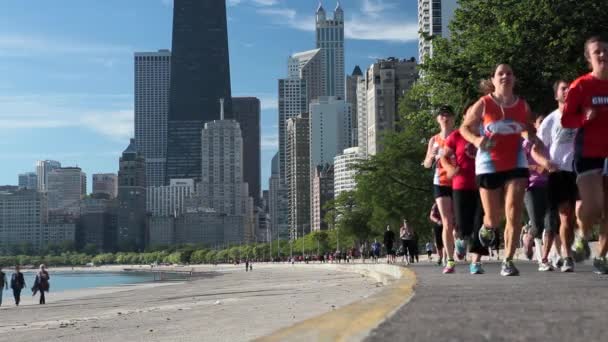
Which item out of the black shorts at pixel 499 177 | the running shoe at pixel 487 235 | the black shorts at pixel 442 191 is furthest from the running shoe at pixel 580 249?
the black shorts at pixel 442 191

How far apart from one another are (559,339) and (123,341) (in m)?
6.60

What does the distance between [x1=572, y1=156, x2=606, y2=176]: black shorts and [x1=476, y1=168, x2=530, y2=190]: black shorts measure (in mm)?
770

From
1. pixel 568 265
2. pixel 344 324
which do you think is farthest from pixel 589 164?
pixel 344 324

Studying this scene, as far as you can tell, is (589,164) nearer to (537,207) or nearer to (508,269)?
(508,269)

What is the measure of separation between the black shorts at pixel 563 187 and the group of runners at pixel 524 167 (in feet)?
0.04

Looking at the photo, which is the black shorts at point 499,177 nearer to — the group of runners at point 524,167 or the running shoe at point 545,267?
the group of runners at point 524,167

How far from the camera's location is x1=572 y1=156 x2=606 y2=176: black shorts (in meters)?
9.09

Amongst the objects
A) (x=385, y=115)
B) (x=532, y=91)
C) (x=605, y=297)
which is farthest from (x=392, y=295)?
(x=385, y=115)

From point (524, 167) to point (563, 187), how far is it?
47.5 inches

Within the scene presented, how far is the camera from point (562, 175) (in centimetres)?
1085

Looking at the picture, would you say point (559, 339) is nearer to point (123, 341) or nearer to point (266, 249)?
point (123, 341)

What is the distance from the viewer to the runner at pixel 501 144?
9.87 meters

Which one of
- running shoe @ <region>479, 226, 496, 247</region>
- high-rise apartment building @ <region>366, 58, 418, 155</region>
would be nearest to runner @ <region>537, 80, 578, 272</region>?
running shoe @ <region>479, 226, 496, 247</region>

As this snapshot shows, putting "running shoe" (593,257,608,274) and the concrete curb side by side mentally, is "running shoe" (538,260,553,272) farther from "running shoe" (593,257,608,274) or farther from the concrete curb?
the concrete curb
